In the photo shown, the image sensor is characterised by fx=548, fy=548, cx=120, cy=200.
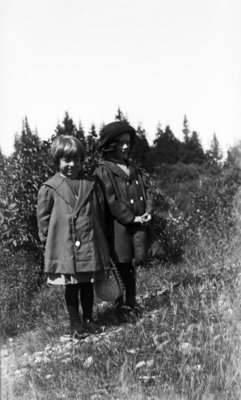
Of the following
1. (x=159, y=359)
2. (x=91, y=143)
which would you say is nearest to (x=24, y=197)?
(x=91, y=143)

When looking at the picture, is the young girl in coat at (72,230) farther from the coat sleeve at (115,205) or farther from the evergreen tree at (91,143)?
the evergreen tree at (91,143)

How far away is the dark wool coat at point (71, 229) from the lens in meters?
3.85

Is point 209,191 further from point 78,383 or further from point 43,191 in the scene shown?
point 78,383

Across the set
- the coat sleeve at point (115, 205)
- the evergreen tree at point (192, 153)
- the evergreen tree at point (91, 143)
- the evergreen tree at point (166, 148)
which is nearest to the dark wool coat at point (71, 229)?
the coat sleeve at point (115, 205)

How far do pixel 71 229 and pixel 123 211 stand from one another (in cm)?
51

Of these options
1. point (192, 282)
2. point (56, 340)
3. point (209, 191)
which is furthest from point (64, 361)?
point (209, 191)

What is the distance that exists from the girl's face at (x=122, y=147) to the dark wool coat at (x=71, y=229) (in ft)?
1.58

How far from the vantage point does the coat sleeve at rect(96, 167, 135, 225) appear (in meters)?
4.21

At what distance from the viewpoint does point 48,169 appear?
5.91 metres

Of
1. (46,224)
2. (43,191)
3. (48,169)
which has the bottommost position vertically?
(46,224)

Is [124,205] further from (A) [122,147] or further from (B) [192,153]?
(B) [192,153]

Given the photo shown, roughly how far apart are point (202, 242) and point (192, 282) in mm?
1926

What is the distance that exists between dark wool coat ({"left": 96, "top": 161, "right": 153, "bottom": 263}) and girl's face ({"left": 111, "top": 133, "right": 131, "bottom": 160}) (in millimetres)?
89

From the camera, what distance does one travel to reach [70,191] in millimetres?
3992
